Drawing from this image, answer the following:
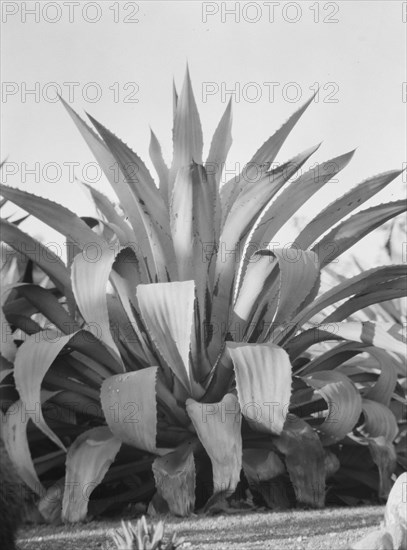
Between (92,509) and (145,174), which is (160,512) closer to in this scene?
(92,509)

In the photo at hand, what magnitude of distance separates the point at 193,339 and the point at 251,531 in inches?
48.7

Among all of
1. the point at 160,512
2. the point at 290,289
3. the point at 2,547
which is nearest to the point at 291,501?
the point at 160,512

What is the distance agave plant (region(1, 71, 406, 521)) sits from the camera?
4.00 metres

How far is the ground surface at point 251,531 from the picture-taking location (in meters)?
3.12

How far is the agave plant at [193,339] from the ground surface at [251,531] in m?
0.21

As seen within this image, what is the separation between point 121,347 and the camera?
15.1ft

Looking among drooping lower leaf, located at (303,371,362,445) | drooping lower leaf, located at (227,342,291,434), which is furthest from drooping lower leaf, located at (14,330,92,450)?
drooping lower leaf, located at (303,371,362,445)

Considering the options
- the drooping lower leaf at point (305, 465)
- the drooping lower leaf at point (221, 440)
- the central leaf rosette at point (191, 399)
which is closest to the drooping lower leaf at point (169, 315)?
the central leaf rosette at point (191, 399)

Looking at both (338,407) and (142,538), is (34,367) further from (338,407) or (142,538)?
(142,538)

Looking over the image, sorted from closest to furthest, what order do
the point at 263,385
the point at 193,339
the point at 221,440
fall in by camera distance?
1. the point at 221,440
2. the point at 263,385
3. the point at 193,339

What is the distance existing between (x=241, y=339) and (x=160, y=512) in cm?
102

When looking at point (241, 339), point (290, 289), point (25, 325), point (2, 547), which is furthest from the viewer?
point (25, 325)

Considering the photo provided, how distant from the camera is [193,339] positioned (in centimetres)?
440

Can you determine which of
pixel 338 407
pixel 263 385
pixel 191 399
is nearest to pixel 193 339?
pixel 191 399
